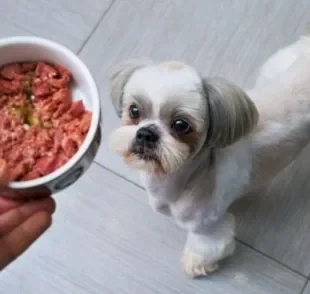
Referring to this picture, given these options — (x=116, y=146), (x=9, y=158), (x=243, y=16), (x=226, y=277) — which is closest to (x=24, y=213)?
(x=9, y=158)

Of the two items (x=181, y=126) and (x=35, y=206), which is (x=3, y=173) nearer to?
(x=35, y=206)

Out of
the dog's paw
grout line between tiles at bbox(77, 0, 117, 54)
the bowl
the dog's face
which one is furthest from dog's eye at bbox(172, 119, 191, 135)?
grout line between tiles at bbox(77, 0, 117, 54)

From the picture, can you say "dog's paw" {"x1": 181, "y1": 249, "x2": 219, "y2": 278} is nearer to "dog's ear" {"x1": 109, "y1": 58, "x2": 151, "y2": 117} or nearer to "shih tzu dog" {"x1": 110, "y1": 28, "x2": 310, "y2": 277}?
"shih tzu dog" {"x1": 110, "y1": 28, "x2": 310, "y2": 277}

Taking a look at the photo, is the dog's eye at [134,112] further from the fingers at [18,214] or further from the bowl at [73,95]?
the fingers at [18,214]

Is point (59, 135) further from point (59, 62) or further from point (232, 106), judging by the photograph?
point (232, 106)

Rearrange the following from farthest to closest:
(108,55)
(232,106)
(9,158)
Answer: (108,55) < (9,158) < (232,106)

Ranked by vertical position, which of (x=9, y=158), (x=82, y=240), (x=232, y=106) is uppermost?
(x=232, y=106)

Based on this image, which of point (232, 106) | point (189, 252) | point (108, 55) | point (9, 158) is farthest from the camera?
point (108, 55)
